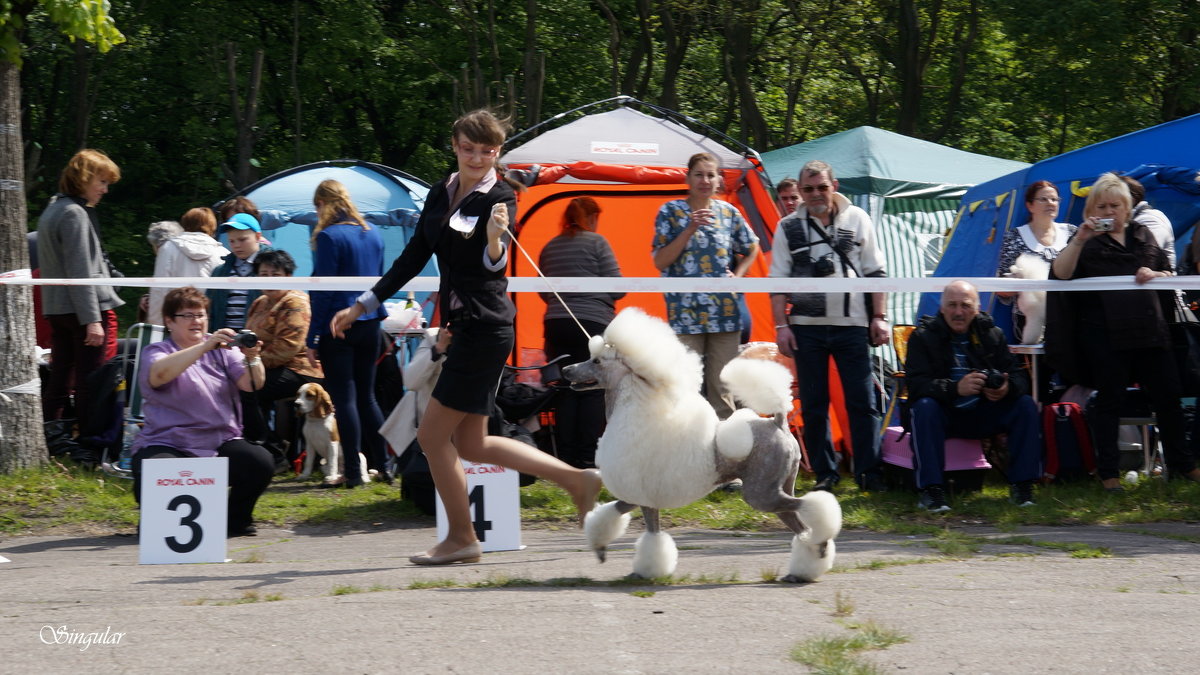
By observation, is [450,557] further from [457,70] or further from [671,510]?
[457,70]

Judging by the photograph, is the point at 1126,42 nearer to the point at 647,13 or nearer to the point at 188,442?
the point at 647,13

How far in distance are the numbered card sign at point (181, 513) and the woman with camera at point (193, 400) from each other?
0.48m

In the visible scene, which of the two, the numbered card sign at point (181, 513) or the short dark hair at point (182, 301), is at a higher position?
Result: the short dark hair at point (182, 301)

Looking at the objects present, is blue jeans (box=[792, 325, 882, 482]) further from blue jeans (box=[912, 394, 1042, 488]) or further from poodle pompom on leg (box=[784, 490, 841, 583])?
poodle pompom on leg (box=[784, 490, 841, 583])

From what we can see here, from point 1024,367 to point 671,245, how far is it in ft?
7.33

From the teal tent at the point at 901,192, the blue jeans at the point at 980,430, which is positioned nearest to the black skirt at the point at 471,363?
the blue jeans at the point at 980,430

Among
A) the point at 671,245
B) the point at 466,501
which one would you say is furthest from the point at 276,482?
the point at 466,501

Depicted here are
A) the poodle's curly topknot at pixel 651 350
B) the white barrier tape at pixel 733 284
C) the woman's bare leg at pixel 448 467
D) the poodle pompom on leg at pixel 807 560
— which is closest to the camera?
the poodle's curly topknot at pixel 651 350

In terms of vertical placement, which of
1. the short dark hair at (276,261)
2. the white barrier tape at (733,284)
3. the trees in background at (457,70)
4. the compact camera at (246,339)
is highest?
the trees in background at (457,70)

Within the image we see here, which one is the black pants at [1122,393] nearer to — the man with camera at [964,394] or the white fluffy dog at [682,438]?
the man with camera at [964,394]

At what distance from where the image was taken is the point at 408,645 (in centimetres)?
378

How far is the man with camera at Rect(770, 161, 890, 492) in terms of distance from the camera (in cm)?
728

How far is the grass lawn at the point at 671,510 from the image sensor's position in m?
6.72

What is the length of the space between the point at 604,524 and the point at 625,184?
580 cm
